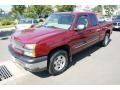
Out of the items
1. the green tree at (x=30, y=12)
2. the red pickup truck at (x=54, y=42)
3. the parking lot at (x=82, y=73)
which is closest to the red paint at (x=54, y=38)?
the red pickup truck at (x=54, y=42)

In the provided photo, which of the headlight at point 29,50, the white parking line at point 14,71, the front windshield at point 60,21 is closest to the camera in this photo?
the headlight at point 29,50

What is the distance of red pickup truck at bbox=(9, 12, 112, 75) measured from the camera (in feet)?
13.3

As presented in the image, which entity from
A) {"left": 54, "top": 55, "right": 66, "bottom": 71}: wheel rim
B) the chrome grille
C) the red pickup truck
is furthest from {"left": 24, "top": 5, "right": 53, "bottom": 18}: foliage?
{"left": 54, "top": 55, "right": 66, "bottom": 71}: wheel rim

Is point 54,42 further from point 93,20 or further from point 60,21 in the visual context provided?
point 93,20

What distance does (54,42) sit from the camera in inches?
170

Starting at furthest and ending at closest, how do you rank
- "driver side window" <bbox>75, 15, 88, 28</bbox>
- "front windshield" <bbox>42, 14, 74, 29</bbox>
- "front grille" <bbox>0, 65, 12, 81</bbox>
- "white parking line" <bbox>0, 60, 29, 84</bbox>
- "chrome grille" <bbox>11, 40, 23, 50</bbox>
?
1. "driver side window" <bbox>75, 15, 88, 28</bbox>
2. "front windshield" <bbox>42, 14, 74, 29</bbox>
3. "front grille" <bbox>0, 65, 12, 81</bbox>
4. "white parking line" <bbox>0, 60, 29, 84</bbox>
5. "chrome grille" <bbox>11, 40, 23, 50</bbox>

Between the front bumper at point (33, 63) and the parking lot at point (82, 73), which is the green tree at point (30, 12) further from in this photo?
the front bumper at point (33, 63)

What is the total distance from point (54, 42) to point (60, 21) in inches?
53.1

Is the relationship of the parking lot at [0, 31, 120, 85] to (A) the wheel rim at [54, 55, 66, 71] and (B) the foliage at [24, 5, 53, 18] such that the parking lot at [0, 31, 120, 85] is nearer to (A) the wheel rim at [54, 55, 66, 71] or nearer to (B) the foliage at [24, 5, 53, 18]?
(A) the wheel rim at [54, 55, 66, 71]

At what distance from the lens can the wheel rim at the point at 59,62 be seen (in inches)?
183

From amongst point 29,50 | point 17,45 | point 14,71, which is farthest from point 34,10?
point 29,50

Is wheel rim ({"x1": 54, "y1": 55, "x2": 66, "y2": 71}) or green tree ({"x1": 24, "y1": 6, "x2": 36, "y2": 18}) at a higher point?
green tree ({"x1": 24, "y1": 6, "x2": 36, "y2": 18})
